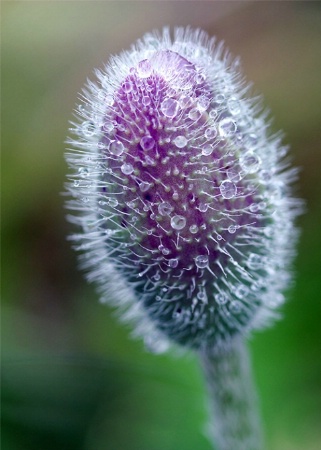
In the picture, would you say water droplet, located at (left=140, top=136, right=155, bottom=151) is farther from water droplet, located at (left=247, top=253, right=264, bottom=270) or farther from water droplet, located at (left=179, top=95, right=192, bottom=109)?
water droplet, located at (left=247, top=253, right=264, bottom=270)

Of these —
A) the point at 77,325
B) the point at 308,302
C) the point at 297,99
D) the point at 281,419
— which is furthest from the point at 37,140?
the point at 281,419

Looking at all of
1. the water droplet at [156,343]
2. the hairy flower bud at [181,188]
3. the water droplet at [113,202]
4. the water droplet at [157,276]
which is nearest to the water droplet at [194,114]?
the hairy flower bud at [181,188]

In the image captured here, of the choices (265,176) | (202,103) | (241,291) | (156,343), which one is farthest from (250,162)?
(156,343)

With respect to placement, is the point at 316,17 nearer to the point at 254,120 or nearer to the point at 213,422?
the point at 254,120

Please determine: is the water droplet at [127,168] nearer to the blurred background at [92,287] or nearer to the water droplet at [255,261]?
the water droplet at [255,261]

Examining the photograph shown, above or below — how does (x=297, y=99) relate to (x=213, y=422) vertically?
above

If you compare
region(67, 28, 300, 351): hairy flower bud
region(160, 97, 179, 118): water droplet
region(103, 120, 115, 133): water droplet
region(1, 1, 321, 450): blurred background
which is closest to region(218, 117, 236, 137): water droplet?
region(67, 28, 300, 351): hairy flower bud

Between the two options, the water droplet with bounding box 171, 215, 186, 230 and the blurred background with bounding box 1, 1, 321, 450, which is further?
the blurred background with bounding box 1, 1, 321, 450
